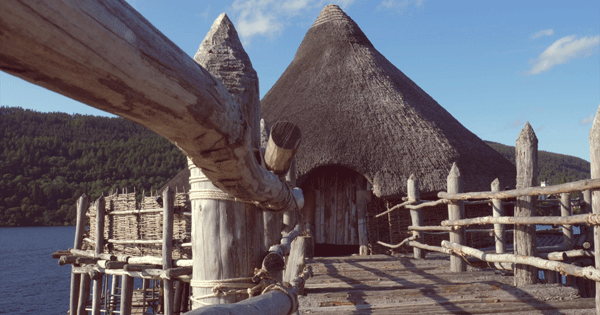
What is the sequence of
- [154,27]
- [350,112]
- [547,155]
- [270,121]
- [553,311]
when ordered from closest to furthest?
[154,27] < [553,311] < [350,112] < [270,121] < [547,155]

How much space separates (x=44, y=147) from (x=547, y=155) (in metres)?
89.2

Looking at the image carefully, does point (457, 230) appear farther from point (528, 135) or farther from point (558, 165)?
point (558, 165)

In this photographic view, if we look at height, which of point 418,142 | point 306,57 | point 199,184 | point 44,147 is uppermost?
point 44,147

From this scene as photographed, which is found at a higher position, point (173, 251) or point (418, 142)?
point (418, 142)

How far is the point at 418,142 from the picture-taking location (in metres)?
10.7

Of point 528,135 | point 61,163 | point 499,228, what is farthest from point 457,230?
point 61,163

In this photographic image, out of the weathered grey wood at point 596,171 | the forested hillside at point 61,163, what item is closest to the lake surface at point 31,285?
the forested hillside at point 61,163

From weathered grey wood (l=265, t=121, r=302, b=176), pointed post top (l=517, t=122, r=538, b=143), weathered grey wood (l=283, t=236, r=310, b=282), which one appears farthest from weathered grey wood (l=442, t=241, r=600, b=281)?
weathered grey wood (l=265, t=121, r=302, b=176)

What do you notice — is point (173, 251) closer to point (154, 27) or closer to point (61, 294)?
point (154, 27)

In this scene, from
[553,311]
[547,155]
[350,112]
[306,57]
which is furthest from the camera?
[547,155]

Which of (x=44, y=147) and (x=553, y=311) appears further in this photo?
(x=44, y=147)

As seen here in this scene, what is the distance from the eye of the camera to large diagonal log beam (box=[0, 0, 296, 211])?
0.72 meters

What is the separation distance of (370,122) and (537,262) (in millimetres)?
6944

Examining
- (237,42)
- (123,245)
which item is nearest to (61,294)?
(123,245)
